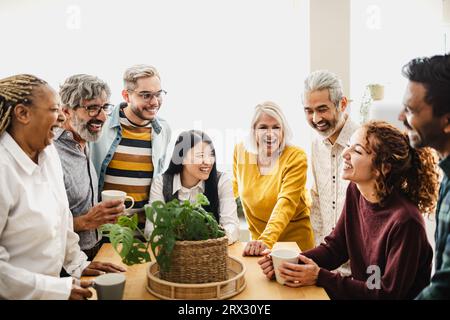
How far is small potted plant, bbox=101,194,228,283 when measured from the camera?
133 centimetres

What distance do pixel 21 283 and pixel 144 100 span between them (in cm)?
125

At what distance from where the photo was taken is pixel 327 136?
231cm

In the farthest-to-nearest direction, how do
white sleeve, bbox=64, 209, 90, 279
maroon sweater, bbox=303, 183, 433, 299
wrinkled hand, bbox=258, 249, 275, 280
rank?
white sleeve, bbox=64, 209, 90, 279 → wrinkled hand, bbox=258, 249, 275, 280 → maroon sweater, bbox=303, 183, 433, 299

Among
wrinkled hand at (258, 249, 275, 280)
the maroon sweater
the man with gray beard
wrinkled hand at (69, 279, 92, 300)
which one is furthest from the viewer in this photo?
the man with gray beard

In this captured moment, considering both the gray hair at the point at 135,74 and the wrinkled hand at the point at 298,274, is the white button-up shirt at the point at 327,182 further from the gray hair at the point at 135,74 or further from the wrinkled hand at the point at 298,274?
the gray hair at the point at 135,74

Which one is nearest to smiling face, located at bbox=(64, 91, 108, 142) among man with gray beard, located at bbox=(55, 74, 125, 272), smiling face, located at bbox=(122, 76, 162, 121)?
man with gray beard, located at bbox=(55, 74, 125, 272)

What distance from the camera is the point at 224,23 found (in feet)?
10.7

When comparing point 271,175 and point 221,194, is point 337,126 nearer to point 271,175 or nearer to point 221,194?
point 271,175

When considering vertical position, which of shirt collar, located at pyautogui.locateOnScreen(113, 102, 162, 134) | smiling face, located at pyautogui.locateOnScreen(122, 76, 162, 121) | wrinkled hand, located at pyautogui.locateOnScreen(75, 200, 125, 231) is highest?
smiling face, located at pyautogui.locateOnScreen(122, 76, 162, 121)

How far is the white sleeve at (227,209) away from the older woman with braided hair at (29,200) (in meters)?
0.84

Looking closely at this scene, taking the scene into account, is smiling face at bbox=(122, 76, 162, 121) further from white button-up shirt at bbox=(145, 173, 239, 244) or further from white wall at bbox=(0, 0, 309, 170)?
white wall at bbox=(0, 0, 309, 170)

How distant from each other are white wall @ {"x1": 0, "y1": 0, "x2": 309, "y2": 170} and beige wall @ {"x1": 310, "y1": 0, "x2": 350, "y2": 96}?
0.09 meters

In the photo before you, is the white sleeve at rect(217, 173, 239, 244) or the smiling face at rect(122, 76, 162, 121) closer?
the white sleeve at rect(217, 173, 239, 244)

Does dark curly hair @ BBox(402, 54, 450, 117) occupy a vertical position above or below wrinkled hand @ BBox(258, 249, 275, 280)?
above
